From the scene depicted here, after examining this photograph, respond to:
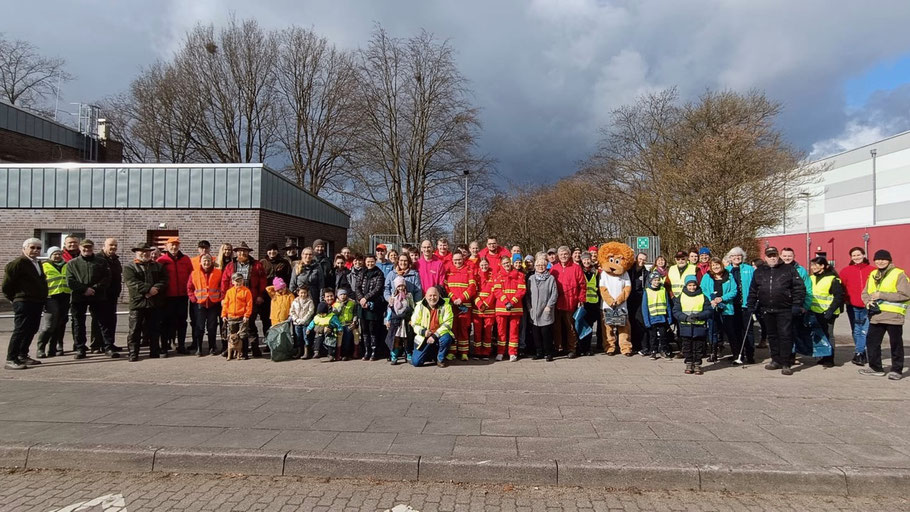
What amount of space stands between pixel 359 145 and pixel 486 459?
27.2 metres

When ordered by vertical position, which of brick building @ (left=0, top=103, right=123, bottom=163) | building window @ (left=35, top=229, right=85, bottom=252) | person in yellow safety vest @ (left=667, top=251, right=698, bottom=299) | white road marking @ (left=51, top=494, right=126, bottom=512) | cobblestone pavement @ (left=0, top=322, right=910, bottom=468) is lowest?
white road marking @ (left=51, top=494, right=126, bottom=512)

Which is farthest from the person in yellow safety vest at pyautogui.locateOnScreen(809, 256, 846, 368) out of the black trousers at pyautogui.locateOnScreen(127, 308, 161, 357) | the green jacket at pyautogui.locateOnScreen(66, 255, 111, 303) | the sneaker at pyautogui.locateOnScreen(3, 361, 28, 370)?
the sneaker at pyautogui.locateOnScreen(3, 361, 28, 370)

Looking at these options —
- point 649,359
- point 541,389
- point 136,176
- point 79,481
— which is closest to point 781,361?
point 649,359

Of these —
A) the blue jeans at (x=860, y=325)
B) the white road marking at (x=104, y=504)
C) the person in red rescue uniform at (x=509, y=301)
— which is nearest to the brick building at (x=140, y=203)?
the person in red rescue uniform at (x=509, y=301)

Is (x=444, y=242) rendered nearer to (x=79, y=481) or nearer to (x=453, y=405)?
(x=453, y=405)

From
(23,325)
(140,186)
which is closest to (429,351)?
(23,325)

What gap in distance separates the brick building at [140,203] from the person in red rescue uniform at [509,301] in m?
9.87

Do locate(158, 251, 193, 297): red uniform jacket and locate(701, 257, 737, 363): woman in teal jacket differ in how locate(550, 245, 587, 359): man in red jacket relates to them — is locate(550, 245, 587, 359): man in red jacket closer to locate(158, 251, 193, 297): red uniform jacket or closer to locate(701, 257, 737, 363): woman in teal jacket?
locate(701, 257, 737, 363): woman in teal jacket

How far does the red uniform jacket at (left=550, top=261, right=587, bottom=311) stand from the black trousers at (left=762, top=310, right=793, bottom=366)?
2.74 m

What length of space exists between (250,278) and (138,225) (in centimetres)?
1086

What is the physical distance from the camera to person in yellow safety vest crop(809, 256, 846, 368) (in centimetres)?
739

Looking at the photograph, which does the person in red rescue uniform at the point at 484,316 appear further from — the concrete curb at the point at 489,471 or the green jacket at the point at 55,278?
the green jacket at the point at 55,278

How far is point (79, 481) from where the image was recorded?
3.88 m

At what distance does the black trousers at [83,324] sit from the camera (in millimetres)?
8109
